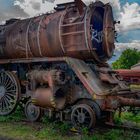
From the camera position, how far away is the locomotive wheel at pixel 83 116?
8807 millimetres

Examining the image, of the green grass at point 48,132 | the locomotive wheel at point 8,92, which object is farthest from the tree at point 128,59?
the green grass at point 48,132

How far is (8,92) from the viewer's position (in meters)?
11.2

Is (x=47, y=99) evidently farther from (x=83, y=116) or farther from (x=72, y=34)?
(x=72, y=34)

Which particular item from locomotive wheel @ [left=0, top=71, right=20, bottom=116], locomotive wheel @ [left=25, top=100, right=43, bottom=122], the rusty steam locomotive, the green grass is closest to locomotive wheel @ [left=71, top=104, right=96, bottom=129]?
the rusty steam locomotive

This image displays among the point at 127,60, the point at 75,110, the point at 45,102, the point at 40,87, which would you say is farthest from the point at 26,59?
the point at 127,60

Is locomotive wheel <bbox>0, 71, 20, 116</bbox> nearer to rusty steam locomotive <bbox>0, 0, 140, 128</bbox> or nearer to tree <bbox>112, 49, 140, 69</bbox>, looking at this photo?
rusty steam locomotive <bbox>0, 0, 140, 128</bbox>

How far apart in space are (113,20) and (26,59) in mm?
3090

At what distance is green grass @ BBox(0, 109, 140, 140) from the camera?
832cm

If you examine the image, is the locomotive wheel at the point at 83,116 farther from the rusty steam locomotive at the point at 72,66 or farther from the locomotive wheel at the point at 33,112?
the locomotive wheel at the point at 33,112

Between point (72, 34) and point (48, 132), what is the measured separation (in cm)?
296

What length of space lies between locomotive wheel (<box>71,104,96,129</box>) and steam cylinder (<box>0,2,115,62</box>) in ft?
5.30

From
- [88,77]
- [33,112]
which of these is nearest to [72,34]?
[88,77]

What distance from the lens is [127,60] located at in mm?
83938

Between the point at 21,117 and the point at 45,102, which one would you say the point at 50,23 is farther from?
the point at 21,117
